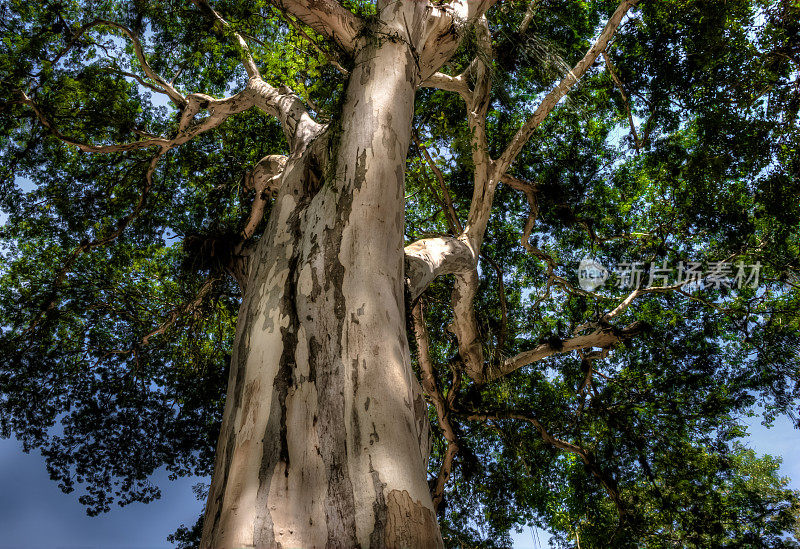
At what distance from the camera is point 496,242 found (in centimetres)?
800

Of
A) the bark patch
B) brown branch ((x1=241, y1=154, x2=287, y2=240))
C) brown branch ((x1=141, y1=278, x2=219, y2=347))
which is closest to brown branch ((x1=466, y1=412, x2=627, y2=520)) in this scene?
brown branch ((x1=141, y1=278, x2=219, y2=347))

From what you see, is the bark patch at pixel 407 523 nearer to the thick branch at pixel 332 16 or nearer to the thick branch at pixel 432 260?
the thick branch at pixel 432 260

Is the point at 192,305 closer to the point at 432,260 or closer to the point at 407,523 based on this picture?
the point at 432,260

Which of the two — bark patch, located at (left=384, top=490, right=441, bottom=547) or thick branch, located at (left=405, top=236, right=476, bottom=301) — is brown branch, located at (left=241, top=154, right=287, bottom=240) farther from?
bark patch, located at (left=384, top=490, right=441, bottom=547)

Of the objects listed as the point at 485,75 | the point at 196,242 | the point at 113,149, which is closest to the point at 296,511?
the point at 196,242

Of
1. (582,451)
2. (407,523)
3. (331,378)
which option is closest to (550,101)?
(331,378)

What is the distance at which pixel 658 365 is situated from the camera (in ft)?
25.1

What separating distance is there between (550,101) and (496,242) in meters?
3.61

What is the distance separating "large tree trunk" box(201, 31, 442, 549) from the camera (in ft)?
4.92

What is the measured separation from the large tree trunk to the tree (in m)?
1.80

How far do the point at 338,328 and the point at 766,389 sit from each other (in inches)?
305

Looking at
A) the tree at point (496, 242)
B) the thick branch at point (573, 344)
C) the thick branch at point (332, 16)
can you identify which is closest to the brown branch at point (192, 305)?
the tree at point (496, 242)

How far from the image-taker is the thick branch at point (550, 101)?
453 centimetres

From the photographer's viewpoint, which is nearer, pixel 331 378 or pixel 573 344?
pixel 331 378
